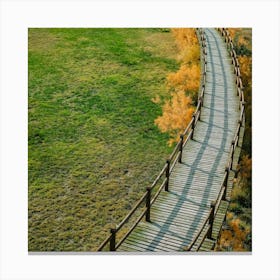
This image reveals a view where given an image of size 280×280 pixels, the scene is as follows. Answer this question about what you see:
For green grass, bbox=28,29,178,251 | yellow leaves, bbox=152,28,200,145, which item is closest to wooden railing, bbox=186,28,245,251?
yellow leaves, bbox=152,28,200,145

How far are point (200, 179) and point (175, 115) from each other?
6.68ft

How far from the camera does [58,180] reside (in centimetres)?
898

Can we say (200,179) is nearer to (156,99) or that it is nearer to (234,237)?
(234,237)

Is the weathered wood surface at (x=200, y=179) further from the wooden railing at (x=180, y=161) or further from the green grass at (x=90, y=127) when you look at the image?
the green grass at (x=90, y=127)

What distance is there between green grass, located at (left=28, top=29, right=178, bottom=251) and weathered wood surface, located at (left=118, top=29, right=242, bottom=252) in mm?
981

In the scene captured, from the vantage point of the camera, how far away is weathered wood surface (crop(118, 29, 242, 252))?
7473 millimetres

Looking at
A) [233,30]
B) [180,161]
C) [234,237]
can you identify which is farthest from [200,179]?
[233,30]

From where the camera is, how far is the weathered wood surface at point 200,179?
7473 millimetres

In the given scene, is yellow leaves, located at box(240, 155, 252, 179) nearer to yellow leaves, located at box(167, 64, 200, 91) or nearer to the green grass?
the green grass

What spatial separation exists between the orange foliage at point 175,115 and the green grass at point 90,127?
15 cm

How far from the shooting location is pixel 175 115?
33.2 ft
